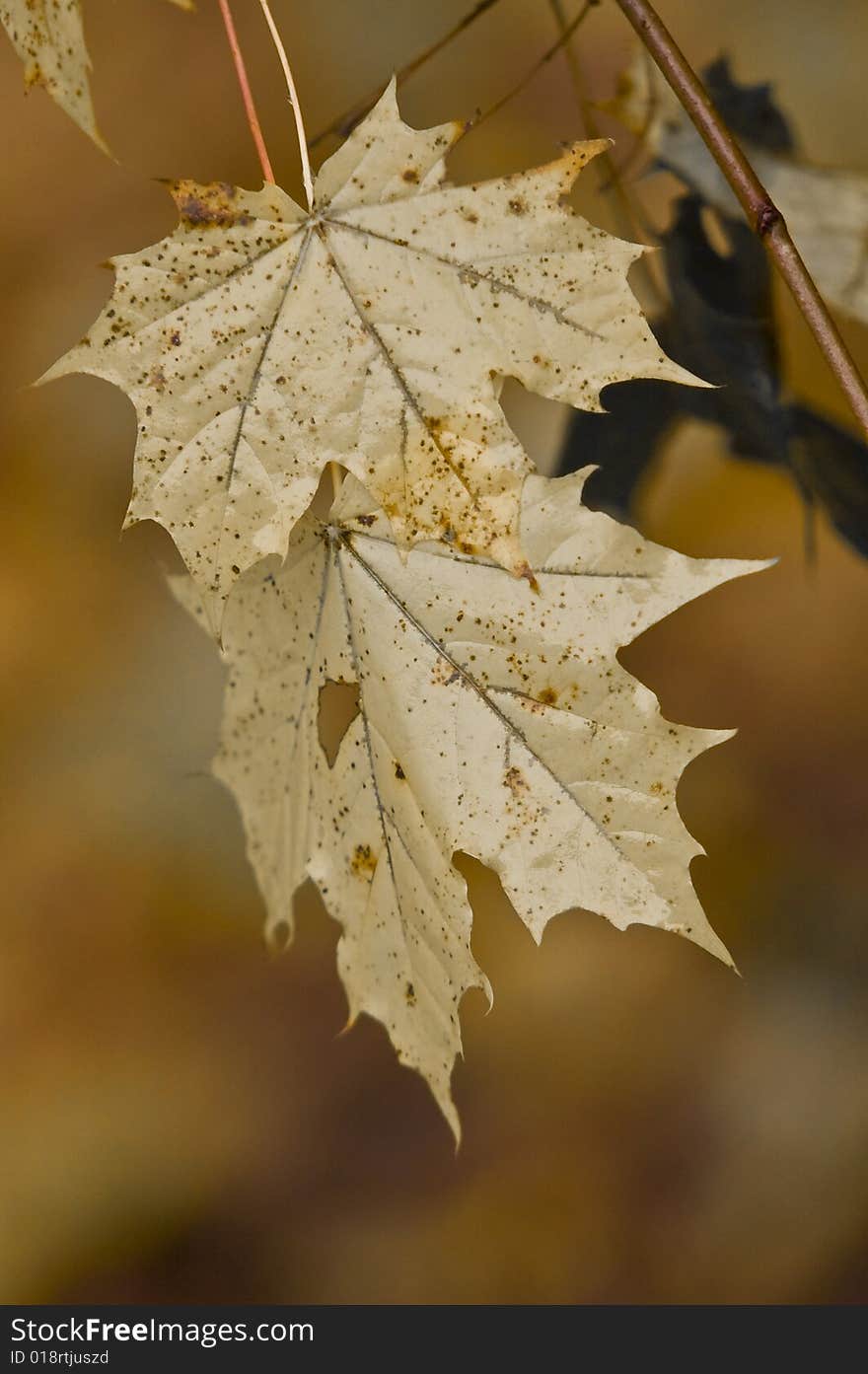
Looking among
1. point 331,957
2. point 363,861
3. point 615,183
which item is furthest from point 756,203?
point 331,957

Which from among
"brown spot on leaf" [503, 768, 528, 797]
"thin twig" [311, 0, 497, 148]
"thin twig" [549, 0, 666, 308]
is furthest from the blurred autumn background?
"brown spot on leaf" [503, 768, 528, 797]

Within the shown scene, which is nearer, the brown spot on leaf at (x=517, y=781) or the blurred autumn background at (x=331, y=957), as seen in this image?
the brown spot on leaf at (x=517, y=781)

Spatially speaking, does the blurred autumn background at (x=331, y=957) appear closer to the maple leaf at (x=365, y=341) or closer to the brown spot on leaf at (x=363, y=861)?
the brown spot on leaf at (x=363, y=861)

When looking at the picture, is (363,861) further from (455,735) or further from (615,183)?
(615,183)

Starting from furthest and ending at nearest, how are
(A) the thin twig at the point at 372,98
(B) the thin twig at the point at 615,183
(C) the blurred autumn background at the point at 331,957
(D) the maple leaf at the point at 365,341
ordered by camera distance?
(C) the blurred autumn background at the point at 331,957
(B) the thin twig at the point at 615,183
(A) the thin twig at the point at 372,98
(D) the maple leaf at the point at 365,341

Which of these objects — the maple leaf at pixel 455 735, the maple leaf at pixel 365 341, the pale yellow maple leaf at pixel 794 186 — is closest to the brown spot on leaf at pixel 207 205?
the maple leaf at pixel 365 341

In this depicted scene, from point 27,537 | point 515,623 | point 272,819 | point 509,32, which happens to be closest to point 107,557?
point 27,537

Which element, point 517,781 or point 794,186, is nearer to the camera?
point 517,781
